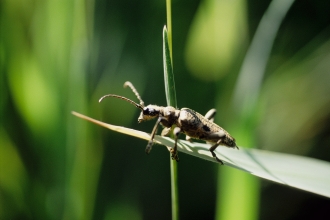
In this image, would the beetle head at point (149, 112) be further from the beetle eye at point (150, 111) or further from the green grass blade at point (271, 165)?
the green grass blade at point (271, 165)

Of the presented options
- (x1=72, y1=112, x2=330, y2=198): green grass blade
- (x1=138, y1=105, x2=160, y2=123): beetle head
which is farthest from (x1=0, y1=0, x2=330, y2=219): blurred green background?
(x1=138, y1=105, x2=160, y2=123): beetle head

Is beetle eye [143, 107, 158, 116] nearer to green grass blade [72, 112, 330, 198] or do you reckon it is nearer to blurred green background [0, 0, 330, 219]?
blurred green background [0, 0, 330, 219]

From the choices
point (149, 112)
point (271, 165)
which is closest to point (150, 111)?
point (149, 112)

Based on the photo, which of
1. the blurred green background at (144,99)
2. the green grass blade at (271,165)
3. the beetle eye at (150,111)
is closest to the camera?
the green grass blade at (271,165)

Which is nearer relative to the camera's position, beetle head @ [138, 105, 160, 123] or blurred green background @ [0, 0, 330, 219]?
blurred green background @ [0, 0, 330, 219]

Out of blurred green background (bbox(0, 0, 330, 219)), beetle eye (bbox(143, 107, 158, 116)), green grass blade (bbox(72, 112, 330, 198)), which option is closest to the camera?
green grass blade (bbox(72, 112, 330, 198))

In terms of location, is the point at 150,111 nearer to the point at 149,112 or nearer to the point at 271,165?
the point at 149,112

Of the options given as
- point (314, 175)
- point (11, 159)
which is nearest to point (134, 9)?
point (11, 159)

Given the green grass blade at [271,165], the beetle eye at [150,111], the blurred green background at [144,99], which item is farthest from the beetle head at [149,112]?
the green grass blade at [271,165]
